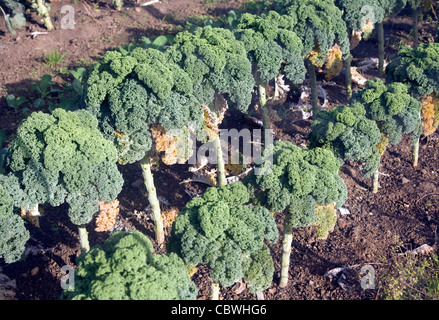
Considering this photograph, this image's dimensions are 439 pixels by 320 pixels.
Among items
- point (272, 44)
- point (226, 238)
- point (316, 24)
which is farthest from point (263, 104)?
point (226, 238)

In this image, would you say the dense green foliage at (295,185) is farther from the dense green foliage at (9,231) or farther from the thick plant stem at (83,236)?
the dense green foliage at (9,231)

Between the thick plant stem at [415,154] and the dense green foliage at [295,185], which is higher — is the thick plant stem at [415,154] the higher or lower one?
the lower one

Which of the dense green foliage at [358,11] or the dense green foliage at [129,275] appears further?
the dense green foliage at [358,11]

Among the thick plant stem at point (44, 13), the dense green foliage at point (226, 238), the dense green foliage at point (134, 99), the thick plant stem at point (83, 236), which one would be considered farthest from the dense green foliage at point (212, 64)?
the thick plant stem at point (44, 13)

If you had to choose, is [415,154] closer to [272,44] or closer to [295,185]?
[272,44]

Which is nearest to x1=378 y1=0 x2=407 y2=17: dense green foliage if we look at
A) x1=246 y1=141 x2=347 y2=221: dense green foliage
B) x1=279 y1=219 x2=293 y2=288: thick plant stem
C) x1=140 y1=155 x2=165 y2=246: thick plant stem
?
x1=246 y1=141 x2=347 y2=221: dense green foliage

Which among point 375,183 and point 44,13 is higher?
point 44,13
